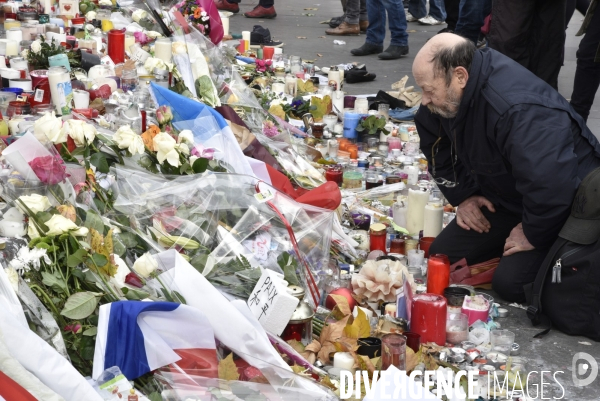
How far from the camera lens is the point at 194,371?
255 centimetres

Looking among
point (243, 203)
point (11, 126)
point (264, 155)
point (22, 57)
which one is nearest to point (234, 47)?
point (22, 57)

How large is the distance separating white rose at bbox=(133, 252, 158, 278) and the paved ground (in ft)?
4.44

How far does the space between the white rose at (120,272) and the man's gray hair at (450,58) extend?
5.14 ft

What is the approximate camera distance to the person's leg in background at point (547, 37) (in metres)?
5.89

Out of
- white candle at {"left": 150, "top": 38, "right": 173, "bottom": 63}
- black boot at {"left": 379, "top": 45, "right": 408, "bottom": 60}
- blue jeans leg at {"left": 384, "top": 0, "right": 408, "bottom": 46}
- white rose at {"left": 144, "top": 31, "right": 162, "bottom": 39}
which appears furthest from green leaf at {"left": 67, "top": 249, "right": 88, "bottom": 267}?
black boot at {"left": 379, "top": 45, "right": 408, "bottom": 60}

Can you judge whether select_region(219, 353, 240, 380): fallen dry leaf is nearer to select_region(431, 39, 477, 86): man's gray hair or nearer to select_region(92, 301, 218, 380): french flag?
select_region(92, 301, 218, 380): french flag

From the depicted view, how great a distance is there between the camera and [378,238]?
4.00 m

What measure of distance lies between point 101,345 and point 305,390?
0.61 meters

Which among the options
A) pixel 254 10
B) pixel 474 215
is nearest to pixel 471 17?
pixel 254 10

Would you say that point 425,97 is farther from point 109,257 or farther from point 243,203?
point 109,257

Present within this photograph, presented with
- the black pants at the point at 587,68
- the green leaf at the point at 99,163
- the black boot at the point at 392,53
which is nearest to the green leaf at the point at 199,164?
the green leaf at the point at 99,163

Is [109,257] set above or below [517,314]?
above

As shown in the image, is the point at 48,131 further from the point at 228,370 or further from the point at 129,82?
the point at 129,82

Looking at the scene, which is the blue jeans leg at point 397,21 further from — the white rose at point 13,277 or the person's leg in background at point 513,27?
the white rose at point 13,277
